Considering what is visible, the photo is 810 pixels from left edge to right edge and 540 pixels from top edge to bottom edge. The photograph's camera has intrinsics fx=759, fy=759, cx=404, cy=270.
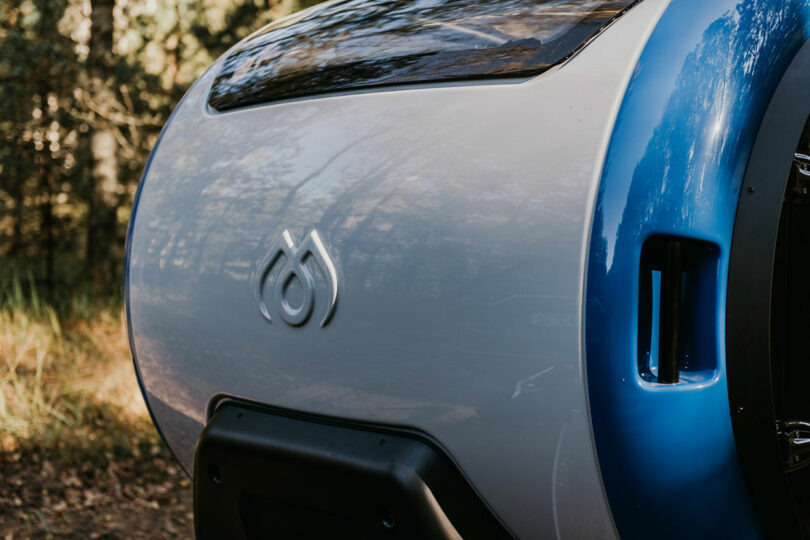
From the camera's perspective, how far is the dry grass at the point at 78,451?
9.66 feet

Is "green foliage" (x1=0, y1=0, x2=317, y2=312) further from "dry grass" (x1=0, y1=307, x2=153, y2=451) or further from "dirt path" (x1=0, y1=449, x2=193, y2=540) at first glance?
"dirt path" (x1=0, y1=449, x2=193, y2=540)

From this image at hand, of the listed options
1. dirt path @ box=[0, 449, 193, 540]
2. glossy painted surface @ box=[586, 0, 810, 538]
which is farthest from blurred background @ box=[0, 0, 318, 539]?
glossy painted surface @ box=[586, 0, 810, 538]

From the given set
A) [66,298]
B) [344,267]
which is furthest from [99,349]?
[344,267]

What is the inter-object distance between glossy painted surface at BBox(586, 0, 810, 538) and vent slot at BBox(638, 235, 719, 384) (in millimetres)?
15

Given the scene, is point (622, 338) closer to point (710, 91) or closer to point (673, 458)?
point (673, 458)

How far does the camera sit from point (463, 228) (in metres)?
1.33

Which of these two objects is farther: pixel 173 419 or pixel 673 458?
pixel 173 419

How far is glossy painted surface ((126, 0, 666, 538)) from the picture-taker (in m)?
1.26

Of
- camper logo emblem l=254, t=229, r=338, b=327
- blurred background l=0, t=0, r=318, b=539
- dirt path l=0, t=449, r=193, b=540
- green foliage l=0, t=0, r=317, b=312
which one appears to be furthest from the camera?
green foliage l=0, t=0, r=317, b=312

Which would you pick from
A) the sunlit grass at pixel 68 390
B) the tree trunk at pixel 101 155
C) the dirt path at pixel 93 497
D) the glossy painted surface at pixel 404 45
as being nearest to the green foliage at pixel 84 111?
the tree trunk at pixel 101 155

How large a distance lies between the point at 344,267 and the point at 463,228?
0.25 metres

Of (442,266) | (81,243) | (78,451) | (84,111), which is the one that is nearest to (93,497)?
(78,451)

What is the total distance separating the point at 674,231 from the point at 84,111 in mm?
6235

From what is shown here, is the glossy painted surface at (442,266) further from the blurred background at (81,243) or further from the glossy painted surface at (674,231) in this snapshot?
the blurred background at (81,243)
